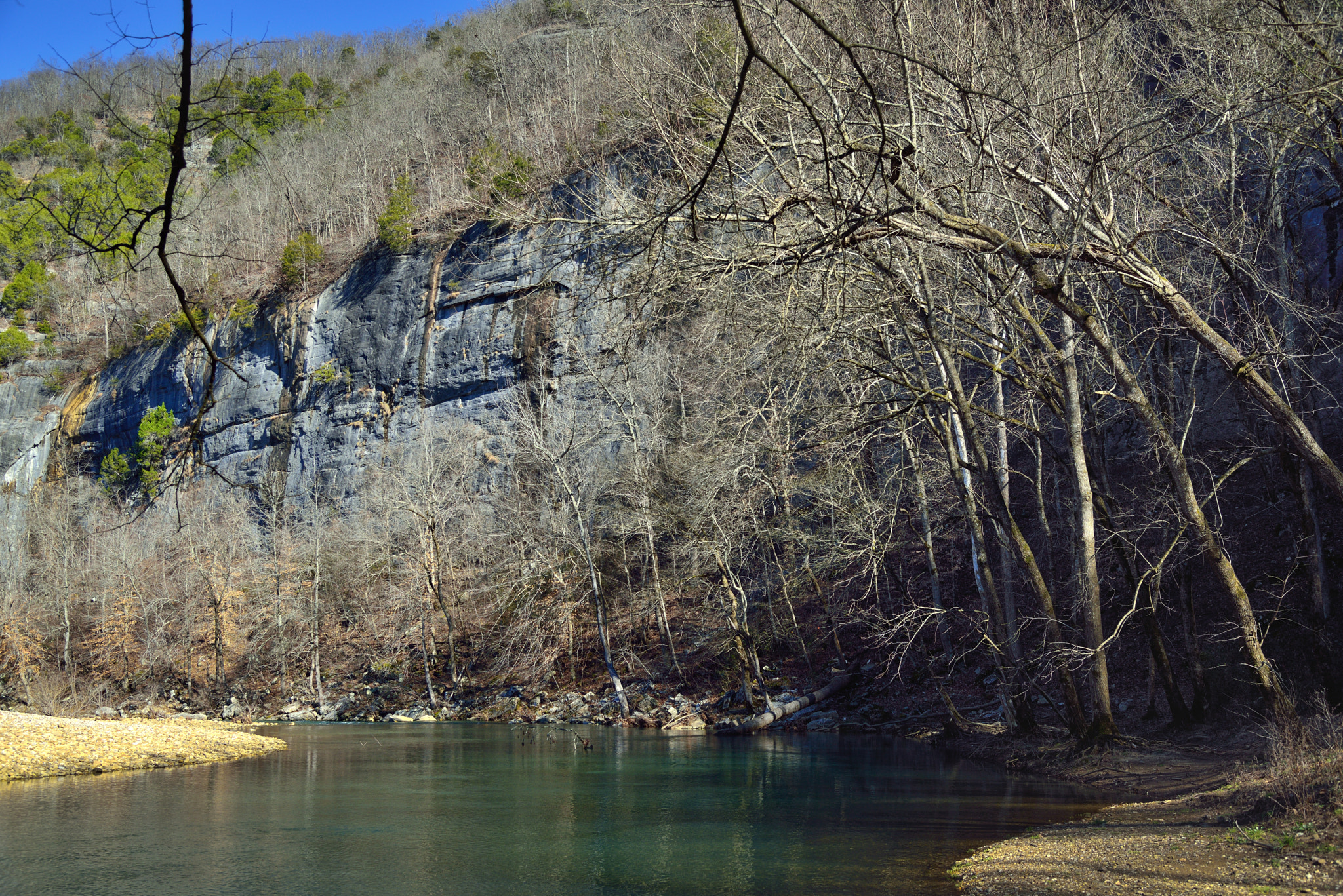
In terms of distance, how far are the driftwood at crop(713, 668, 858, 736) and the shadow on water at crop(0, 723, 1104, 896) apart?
3.76 meters

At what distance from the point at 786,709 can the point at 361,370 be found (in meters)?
30.7

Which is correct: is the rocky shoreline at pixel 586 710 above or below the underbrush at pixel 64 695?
below

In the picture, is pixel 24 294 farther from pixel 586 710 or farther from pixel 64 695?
pixel 586 710

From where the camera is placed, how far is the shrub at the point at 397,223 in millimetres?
47094

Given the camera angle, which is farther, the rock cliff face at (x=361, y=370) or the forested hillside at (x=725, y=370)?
the rock cliff face at (x=361, y=370)

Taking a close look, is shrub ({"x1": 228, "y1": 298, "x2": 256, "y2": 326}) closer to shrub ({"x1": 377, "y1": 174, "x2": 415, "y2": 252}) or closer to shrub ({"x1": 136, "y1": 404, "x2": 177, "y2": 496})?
shrub ({"x1": 136, "y1": 404, "x2": 177, "y2": 496})

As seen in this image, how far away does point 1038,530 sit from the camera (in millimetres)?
25234

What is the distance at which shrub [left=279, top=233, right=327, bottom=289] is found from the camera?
48812mm

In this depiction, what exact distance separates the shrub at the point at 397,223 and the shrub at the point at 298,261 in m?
4.51

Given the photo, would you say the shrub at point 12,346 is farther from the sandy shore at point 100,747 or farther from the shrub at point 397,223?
the sandy shore at point 100,747

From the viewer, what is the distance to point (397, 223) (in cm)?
4728

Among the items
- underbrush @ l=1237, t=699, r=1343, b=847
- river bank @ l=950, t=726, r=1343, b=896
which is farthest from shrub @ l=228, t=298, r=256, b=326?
underbrush @ l=1237, t=699, r=1343, b=847

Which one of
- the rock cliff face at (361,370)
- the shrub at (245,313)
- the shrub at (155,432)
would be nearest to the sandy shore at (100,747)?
the rock cliff face at (361,370)

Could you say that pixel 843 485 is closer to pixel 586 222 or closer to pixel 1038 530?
pixel 1038 530
